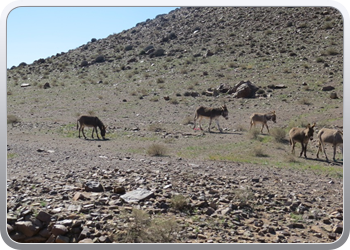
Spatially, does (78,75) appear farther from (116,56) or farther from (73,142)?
(73,142)

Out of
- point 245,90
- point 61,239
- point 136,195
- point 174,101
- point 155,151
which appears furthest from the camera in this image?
point 174,101

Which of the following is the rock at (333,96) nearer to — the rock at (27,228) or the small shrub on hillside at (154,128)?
the small shrub on hillside at (154,128)

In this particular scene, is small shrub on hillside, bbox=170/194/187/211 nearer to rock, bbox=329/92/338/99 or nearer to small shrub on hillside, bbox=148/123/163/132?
small shrub on hillside, bbox=148/123/163/132

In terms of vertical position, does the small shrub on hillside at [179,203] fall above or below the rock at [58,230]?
above

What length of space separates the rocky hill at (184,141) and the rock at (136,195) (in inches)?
1.0

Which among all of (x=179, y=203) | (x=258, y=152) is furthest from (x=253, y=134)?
(x=179, y=203)

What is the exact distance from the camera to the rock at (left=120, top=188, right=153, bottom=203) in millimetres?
8875

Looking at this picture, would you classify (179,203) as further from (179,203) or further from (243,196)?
(243,196)

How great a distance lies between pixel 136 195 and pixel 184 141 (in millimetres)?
13674

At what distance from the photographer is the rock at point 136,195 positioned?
8.88 metres

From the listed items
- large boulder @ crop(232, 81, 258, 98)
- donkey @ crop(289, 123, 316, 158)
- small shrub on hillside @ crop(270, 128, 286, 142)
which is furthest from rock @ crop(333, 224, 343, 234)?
large boulder @ crop(232, 81, 258, 98)

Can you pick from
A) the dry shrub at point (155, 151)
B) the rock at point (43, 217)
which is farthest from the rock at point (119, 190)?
the dry shrub at point (155, 151)

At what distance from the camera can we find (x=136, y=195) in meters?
9.11

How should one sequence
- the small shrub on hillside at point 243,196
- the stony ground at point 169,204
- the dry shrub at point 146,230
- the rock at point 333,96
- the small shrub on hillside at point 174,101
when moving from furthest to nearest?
the small shrub on hillside at point 174,101 → the rock at point 333,96 → the small shrub on hillside at point 243,196 → the stony ground at point 169,204 → the dry shrub at point 146,230
